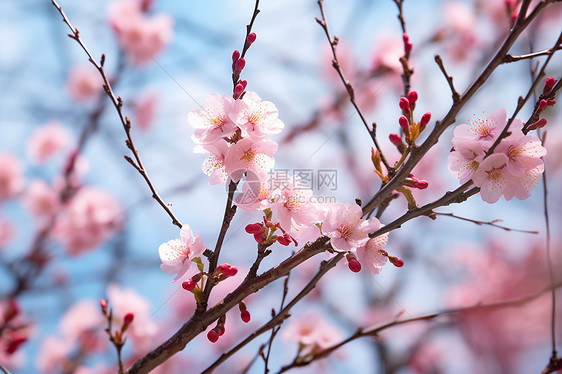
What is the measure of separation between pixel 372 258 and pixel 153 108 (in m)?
4.14

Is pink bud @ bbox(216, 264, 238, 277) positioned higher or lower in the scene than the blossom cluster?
lower

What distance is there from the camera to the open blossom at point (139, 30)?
12.0 ft

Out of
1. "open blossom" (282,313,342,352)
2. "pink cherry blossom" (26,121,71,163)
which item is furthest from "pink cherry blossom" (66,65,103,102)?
"open blossom" (282,313,342,352)

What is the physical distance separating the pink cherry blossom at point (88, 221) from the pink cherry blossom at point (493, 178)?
291cm

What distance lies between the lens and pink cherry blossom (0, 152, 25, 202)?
3.88 meters

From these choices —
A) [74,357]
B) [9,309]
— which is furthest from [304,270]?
[9,309]

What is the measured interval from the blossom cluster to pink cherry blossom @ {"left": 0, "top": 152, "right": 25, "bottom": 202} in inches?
166

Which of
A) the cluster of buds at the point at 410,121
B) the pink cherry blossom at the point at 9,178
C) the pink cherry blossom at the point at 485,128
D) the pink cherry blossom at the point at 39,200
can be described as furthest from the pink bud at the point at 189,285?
the pink cherry blossom at the point at 9,178

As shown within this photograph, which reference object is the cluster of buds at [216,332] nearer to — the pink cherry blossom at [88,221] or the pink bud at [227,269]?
the pink bud at [227,269]


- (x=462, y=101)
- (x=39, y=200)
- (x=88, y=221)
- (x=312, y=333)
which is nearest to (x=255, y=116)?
(x=462, y=101)

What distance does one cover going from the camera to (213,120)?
2.94 feet

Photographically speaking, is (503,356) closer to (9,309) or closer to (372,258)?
(372,258)

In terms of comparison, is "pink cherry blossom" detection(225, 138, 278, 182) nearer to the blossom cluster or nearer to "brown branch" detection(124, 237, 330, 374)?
"brown branch" detection(124, 237, 330, 374)

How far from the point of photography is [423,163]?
4.53 meters
